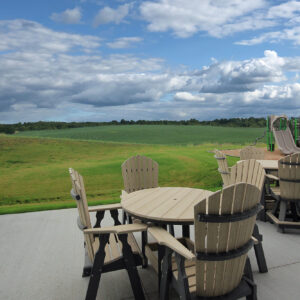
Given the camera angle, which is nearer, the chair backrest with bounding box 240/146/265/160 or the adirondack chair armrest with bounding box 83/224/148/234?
the adirondack chair armrest with bounding box 83/224/148/234

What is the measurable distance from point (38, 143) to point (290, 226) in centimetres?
1361

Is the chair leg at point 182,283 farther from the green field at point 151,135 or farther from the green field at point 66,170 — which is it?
the green field at point 151,135

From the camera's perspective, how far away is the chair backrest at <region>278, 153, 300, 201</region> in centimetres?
393

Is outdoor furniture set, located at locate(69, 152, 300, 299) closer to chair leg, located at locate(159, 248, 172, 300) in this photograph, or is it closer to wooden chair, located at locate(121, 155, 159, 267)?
chair leg, located at locate(159, 248, 172, 300)

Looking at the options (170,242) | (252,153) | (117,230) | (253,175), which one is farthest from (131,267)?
(252,153)

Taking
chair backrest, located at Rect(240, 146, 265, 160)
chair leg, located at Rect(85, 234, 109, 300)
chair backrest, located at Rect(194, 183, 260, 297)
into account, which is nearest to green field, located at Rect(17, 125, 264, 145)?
chair backrest, located at Rect(240, 146, 265, 160)

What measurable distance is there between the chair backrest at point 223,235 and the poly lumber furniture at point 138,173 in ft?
8.34

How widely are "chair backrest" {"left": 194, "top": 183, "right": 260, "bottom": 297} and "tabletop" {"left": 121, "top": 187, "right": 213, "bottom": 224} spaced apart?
0.48m

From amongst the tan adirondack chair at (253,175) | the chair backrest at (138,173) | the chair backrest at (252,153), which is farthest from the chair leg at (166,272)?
the chair backrest at (252,153)

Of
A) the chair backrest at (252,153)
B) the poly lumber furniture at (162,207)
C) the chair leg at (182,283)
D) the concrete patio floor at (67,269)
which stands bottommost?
the concrete patio floor at (67,269)

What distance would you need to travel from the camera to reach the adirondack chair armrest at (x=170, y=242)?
181cm

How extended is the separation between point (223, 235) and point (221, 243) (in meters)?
0.06

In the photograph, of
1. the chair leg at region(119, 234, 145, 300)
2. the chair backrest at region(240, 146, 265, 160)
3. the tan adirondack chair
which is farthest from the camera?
the chair backrest at region(240, 146, 265, 160)

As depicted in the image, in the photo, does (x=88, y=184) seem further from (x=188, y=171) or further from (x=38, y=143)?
(x=38, y=143)
